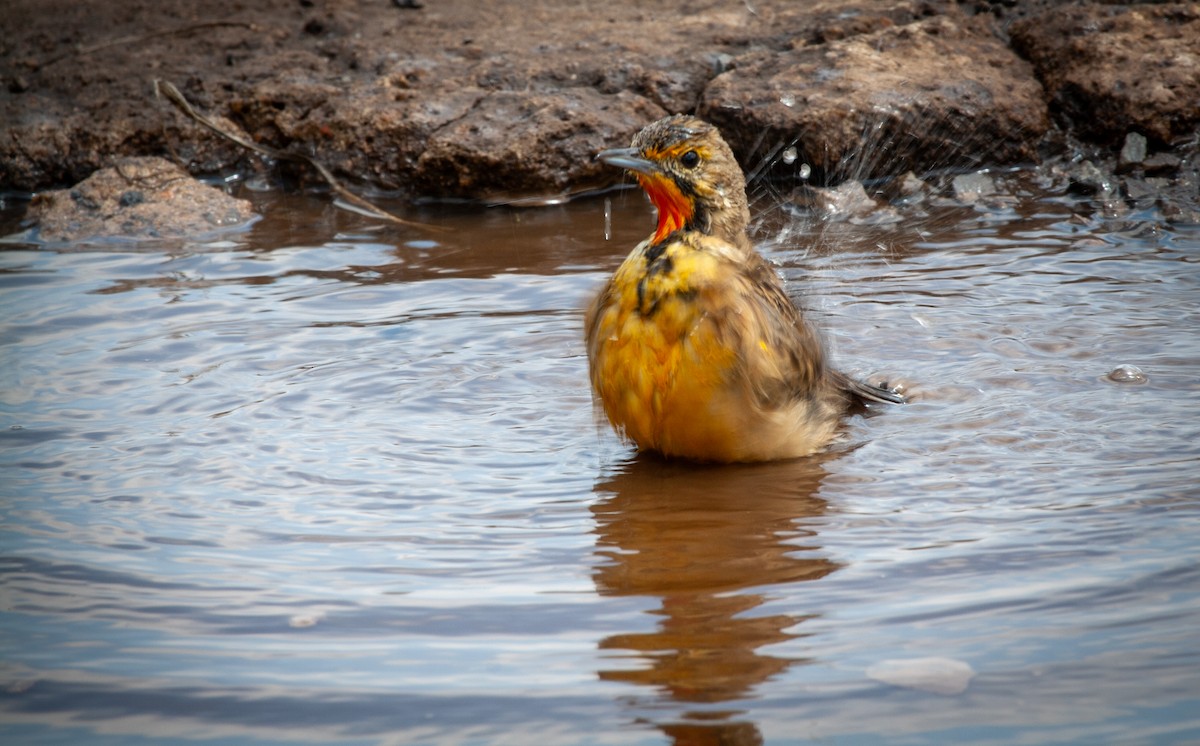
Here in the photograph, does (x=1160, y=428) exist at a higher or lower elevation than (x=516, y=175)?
lower

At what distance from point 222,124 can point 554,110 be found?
2.32 meters

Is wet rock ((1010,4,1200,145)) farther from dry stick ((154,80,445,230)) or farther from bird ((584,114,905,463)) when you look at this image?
dry stick ((154,80,445,230))

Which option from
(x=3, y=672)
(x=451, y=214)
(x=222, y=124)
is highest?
(x=222, y=124)

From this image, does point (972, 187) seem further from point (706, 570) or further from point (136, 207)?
point (136, 207)

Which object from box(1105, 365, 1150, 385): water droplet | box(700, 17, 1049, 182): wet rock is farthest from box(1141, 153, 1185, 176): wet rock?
box(1105, 365, 1150, 385): water droplet

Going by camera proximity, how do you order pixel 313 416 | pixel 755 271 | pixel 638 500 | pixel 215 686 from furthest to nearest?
pixel 313 416
pixel 755 271
pixel 638 500
pixel 215 686

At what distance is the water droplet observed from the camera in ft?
17.2

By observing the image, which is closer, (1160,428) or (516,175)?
(1160,428)

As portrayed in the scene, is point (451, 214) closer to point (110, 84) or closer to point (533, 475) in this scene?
point (110, 84)

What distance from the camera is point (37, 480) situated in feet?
15.6

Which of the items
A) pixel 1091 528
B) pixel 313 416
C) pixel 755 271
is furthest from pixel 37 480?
pixel 1091 528

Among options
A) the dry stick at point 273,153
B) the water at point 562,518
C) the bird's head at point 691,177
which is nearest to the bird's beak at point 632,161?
the bird's head at point 691,177

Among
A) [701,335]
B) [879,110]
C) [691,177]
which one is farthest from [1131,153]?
[701,335]

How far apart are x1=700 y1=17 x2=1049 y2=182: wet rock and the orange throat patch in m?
3.04
